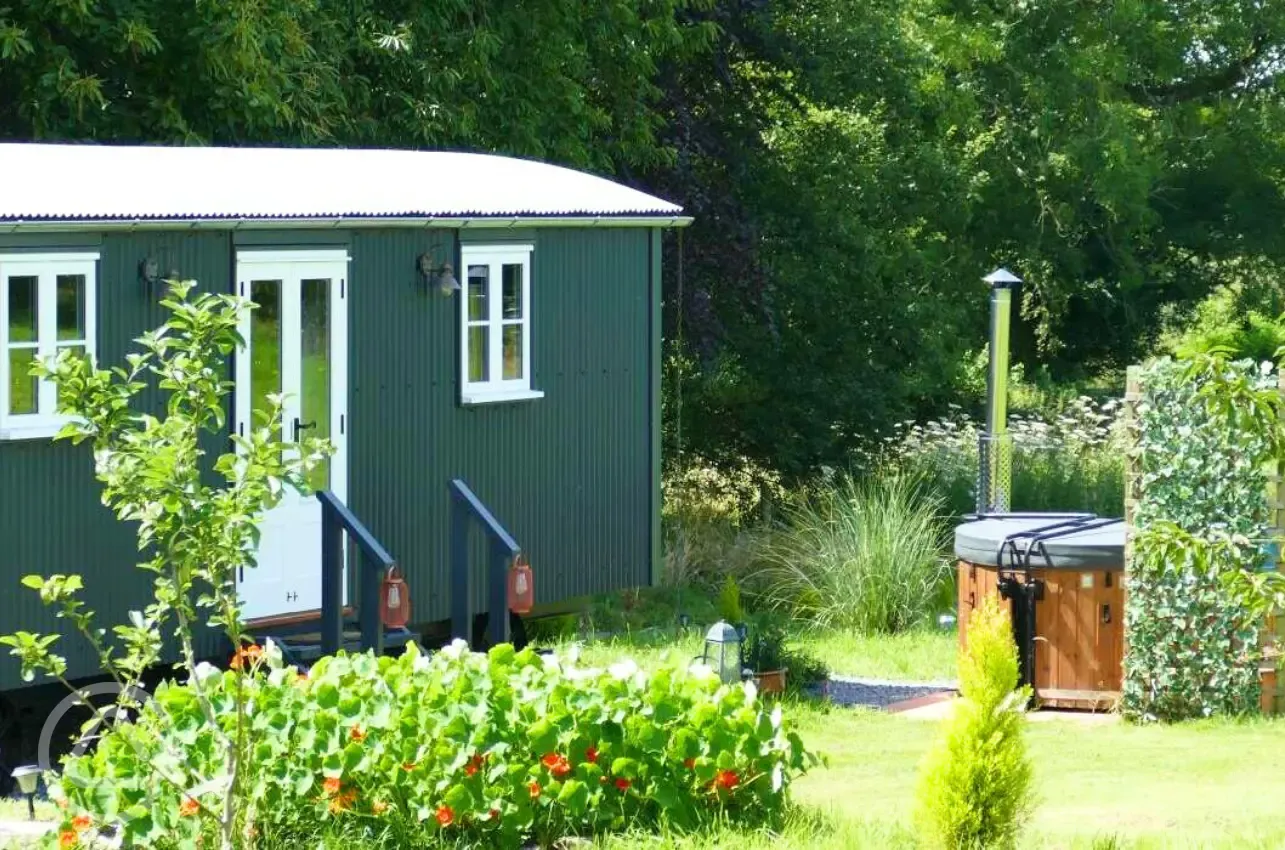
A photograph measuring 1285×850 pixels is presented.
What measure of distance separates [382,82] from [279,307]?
7.63m

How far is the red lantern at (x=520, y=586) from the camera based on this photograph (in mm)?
11664

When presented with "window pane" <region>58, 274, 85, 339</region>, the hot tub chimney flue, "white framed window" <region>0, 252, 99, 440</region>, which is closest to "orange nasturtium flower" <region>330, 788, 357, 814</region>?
"white framed window" <region>0, 252, 99, 440</region>

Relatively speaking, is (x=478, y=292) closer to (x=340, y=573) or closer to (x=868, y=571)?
(x=340, y=573)

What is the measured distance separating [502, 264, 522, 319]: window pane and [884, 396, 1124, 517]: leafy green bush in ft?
21.5

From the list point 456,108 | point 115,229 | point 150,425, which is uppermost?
point 456,108

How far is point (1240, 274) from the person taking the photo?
32281 millimetres

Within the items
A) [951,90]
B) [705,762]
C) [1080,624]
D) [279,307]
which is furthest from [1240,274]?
[705,762]

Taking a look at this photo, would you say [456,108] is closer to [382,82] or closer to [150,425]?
[382,82]

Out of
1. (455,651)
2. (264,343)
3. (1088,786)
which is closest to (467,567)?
(264,343)

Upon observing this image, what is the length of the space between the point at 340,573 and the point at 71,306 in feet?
6.69

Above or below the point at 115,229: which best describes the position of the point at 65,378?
below

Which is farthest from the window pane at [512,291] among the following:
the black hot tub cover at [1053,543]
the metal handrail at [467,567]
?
the black hot tub cover at [1053,543]

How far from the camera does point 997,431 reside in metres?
13.4

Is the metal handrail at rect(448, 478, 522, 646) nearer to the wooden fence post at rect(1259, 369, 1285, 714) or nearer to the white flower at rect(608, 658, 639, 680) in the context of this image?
the wooden fence post at rect(1259, 369, 1285, 714)
